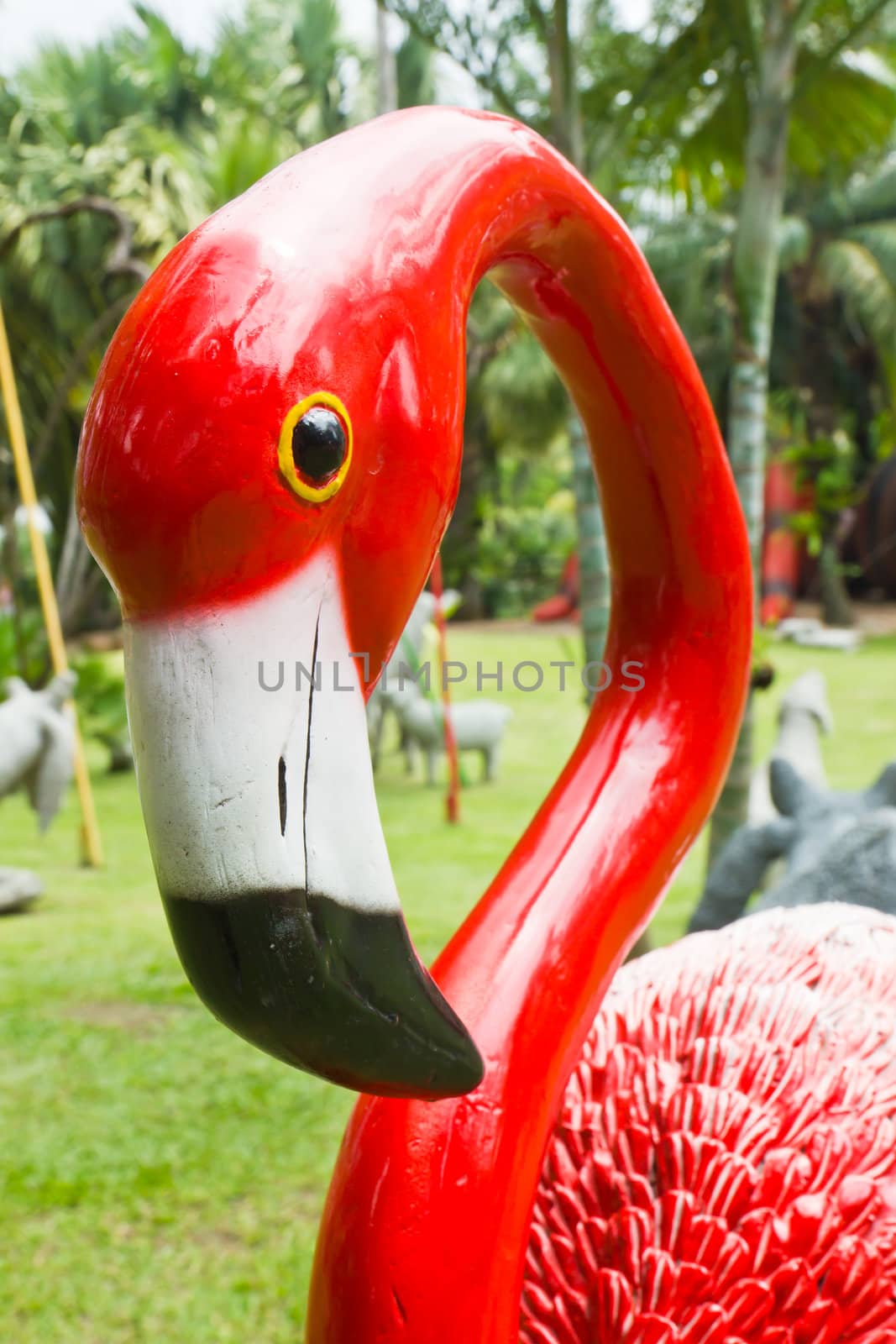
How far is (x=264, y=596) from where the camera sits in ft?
1.58

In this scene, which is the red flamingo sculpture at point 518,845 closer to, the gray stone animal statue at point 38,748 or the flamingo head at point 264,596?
the flamingo head at point 264,596

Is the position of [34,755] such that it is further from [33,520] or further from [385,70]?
[385,70]

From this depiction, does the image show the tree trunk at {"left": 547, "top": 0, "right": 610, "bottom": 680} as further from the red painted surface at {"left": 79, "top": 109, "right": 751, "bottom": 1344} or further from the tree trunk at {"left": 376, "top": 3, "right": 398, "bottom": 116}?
the tree trunk at {"left": 376, "top": 3, "right": 398, "bottom": 116}

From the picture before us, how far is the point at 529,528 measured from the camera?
1616 centimetres

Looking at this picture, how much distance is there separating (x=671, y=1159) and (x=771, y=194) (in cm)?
221

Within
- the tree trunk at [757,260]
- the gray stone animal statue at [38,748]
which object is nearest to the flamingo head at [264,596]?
the tree trunk at [757,260]

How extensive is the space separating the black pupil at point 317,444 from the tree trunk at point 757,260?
2018 mm

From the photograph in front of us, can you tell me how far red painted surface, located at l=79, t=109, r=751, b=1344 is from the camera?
475 mm

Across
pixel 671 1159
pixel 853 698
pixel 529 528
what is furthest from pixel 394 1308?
pixel 529 528

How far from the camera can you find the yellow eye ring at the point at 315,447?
475 mm

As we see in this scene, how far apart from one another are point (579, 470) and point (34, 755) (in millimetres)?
1867

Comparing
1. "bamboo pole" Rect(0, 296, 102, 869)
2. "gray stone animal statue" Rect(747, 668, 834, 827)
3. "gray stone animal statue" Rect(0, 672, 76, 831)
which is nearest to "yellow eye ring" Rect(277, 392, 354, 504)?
"gray stone animal statue" Rect(747, 668, 834, 827)

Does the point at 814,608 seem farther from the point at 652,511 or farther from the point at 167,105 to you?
the point at 652,511

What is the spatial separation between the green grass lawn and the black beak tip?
50.1 inches
